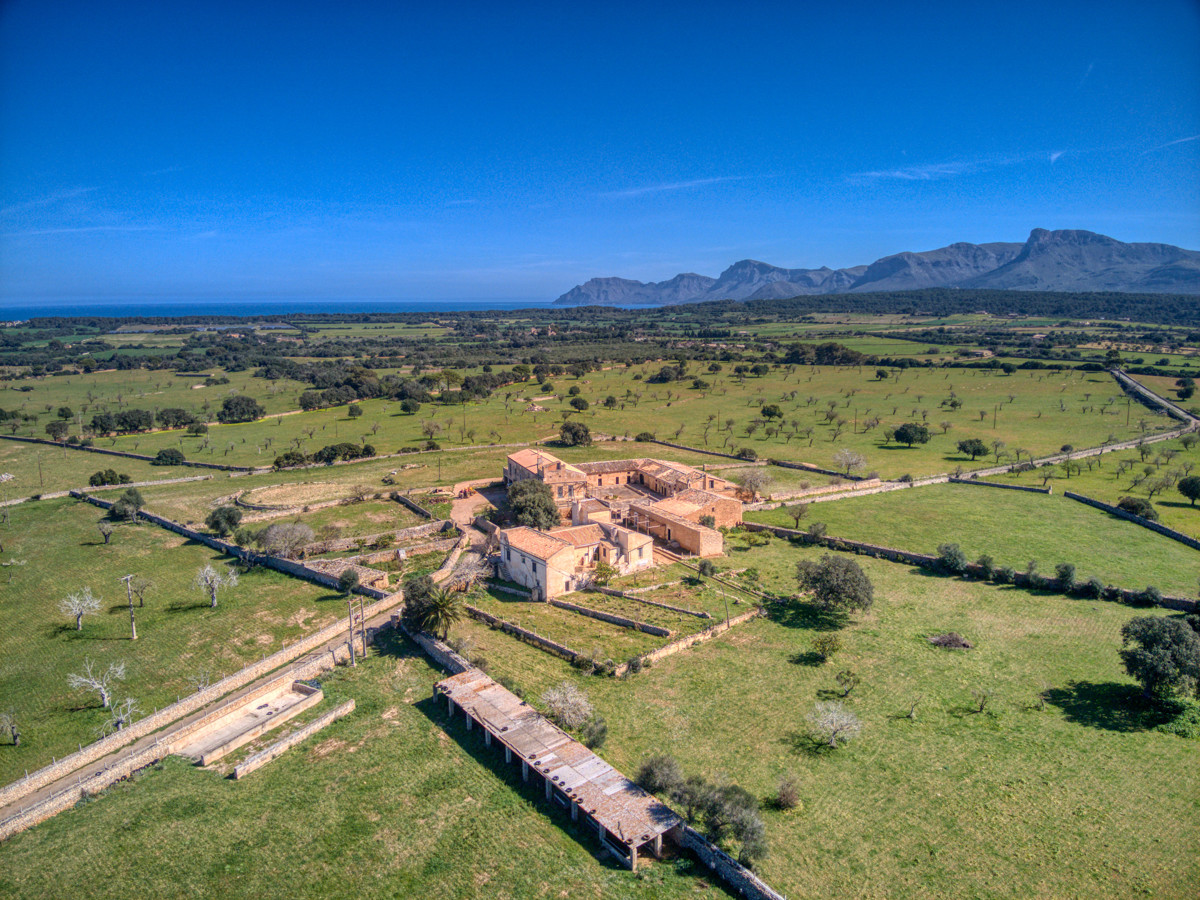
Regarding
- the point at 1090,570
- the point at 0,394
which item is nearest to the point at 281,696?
the point at 1090,570

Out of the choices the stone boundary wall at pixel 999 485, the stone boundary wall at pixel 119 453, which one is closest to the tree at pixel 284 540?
the stone boundary wall at pixel 119 453

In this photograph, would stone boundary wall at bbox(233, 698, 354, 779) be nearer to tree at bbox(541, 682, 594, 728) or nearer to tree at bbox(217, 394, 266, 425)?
tree at bbox(541, 682, 594, 728)

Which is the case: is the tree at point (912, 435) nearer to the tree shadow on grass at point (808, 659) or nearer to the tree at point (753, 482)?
the tree at point (753, 482)

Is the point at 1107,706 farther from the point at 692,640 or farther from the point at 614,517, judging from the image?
the point at 614,517

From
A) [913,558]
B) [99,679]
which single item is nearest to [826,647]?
[913,558]

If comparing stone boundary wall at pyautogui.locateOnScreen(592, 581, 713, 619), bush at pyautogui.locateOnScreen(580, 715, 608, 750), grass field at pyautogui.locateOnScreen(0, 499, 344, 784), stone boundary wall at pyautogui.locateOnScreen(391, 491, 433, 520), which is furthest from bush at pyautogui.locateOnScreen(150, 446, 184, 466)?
bush at pyautogui.locateOnScreen(580, 715, 608, 750)

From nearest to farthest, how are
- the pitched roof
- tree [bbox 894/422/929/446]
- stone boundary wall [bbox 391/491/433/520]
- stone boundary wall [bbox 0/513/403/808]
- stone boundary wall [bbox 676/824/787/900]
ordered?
1. stone boundary wall [bbox 676/824/787/900]
2. stone boundary wall [bbox 0/513/403/808]
3. the pitched roof
4. stone boundary wall [bbox 391/491/433/520]
5. tree [bbox 894/422/929/446]

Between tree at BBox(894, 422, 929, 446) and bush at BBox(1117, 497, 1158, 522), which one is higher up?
tree at BBox(894, 422, 929, 446)
